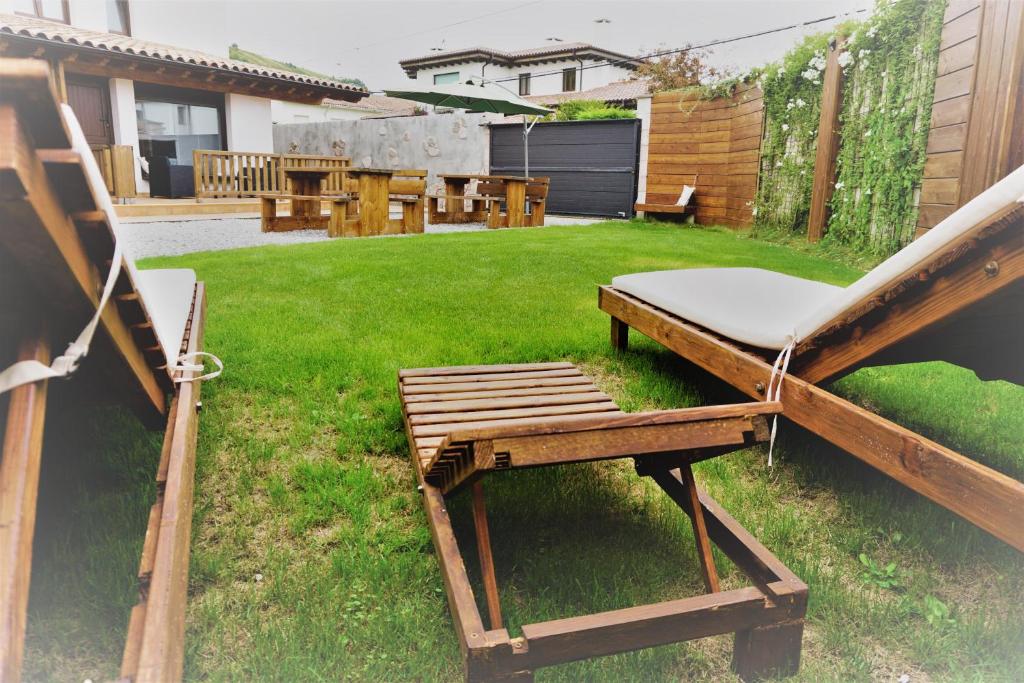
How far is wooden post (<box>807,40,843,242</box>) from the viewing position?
24.0 ft

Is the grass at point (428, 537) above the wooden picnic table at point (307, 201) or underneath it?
underneath

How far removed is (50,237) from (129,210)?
1068 centimetres

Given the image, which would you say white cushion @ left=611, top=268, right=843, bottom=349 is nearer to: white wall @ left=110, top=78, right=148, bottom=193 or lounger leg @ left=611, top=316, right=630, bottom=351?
lounger leg @ left=611, top=316, right=630, bottom=351

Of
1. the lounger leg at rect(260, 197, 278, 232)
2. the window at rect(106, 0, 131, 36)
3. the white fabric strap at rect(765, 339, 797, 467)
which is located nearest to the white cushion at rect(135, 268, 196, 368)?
the white fabric strap at rect(765, 339, 797, 467)

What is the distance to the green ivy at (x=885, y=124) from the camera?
5840 mm

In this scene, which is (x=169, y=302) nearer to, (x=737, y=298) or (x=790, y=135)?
(x=737, y=298)

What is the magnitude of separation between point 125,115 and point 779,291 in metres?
13.9

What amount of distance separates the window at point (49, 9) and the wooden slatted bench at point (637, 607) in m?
15.1

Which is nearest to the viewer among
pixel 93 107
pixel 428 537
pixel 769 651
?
pixel 769 651

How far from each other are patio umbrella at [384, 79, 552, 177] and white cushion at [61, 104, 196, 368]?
31.3 ft

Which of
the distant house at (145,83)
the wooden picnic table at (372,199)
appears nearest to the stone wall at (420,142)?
the distant house at (145,83)

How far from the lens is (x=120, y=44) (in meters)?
12.0

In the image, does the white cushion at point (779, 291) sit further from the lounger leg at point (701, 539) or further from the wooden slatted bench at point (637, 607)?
the lounger leg at point (701, 539)

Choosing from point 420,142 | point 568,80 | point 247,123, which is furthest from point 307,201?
point 568,80
